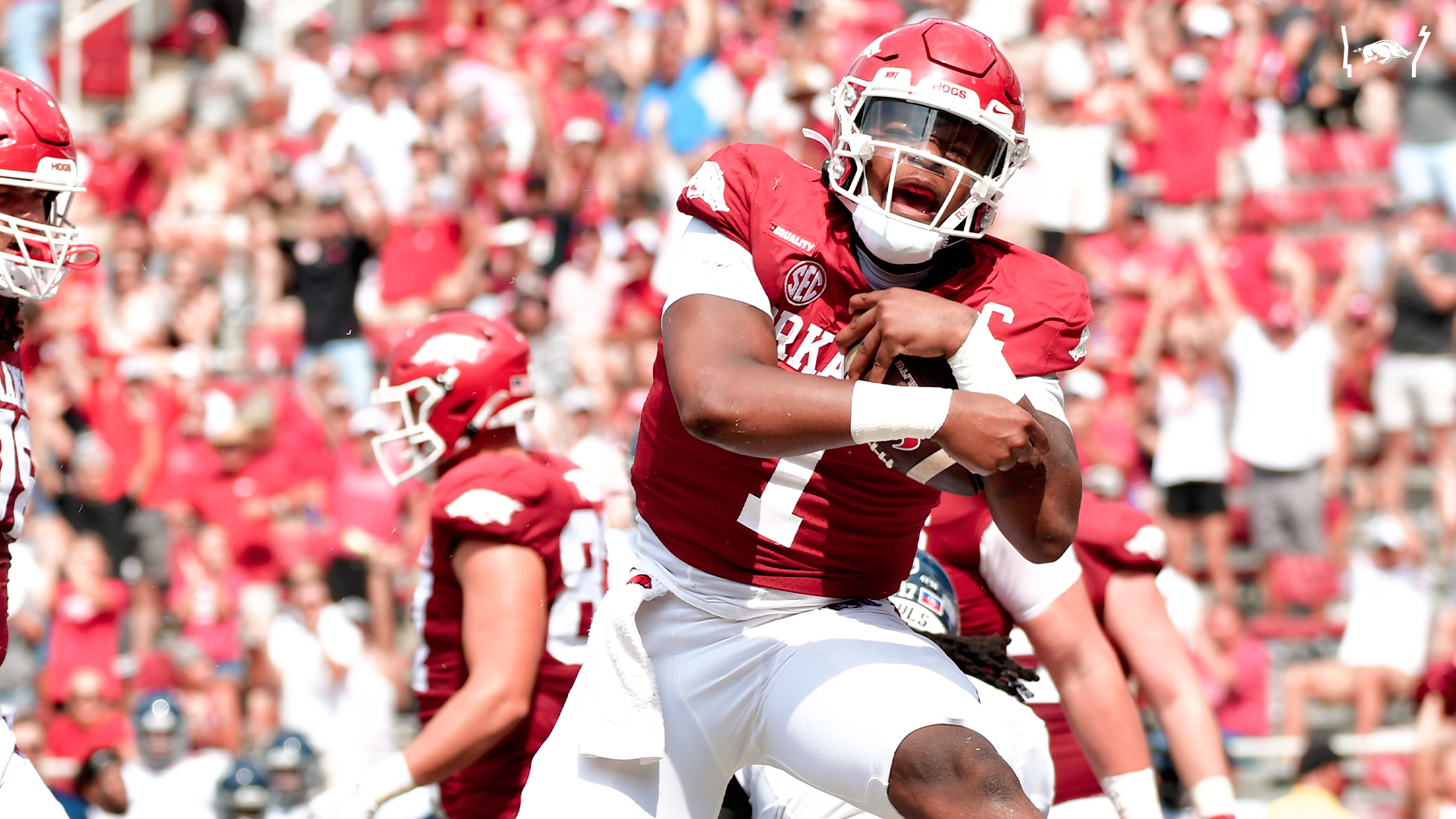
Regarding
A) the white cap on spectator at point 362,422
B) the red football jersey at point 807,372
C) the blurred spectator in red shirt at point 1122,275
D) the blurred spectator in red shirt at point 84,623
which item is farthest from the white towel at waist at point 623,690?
the blurred spectator in red shirt at point 1122,275

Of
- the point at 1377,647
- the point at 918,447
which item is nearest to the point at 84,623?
the point at 1377,647

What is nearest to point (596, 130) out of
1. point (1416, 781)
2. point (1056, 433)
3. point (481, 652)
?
point (1416, 781)

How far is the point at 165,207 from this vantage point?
13.0m

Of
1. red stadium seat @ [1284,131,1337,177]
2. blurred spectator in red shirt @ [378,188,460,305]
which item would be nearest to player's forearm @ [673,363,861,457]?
red stadium seat @ [1284,131,1337,177]

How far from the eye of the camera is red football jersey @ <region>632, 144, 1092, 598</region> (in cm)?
317

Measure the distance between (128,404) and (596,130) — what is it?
3.63 metres

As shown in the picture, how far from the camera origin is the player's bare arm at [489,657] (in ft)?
12.9

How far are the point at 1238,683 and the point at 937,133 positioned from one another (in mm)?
6041

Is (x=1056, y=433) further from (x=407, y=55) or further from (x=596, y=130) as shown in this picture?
(x=407, y=55)

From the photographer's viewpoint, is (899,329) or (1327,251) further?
(1327,251)

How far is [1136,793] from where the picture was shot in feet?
13.1

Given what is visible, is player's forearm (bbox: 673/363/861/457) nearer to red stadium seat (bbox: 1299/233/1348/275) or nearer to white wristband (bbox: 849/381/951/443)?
white wristband (bbox: 849/381/951/443)

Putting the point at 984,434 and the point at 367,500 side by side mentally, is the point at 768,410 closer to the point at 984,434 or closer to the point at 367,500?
the point at 984,434

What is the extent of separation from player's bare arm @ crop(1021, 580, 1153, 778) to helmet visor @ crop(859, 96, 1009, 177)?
1.37 meters
